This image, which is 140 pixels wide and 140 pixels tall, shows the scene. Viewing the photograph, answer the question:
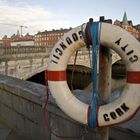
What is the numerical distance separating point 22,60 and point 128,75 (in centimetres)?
1578

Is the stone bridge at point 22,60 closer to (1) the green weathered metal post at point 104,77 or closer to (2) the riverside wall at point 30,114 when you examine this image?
(2) the riverside wall at point 30,114

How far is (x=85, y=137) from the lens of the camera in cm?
281

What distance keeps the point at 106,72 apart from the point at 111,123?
0.43 metres

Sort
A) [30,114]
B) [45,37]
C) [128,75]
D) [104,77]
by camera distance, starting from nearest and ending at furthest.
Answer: [128,75] → [104,77] → [30,114] → [45,37]

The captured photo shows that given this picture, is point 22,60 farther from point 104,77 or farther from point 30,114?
point 104,77

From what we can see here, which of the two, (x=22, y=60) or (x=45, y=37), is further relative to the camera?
(x=45, y=37)

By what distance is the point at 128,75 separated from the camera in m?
2.14

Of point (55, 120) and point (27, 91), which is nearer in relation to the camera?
point (55, 120)

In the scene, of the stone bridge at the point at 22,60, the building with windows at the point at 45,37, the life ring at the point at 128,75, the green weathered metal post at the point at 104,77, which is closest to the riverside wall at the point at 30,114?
the green weathered metal post at the point at 104,77

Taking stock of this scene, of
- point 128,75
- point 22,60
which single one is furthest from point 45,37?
point 128,75

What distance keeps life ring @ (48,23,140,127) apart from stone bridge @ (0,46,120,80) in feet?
45.7

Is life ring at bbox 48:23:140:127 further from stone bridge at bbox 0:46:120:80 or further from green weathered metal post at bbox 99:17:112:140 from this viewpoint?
stone bridge at bbox 0:46:120:80

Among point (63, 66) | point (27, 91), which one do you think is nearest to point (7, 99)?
point (27, 91)

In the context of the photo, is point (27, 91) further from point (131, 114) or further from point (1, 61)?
point (1, 61)
